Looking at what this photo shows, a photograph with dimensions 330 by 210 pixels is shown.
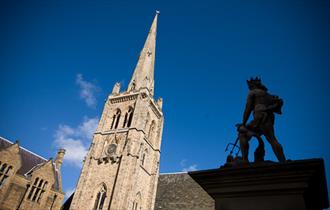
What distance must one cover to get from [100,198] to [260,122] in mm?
23928

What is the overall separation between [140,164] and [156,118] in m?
8.56

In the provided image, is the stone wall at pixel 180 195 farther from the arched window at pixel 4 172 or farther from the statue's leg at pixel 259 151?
the statue's leg at pixel 259 151

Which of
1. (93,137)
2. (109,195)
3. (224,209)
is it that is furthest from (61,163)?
(224,209)

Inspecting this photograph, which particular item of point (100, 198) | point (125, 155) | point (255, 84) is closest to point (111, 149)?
point (125, 155)

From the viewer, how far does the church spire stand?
34469 mm

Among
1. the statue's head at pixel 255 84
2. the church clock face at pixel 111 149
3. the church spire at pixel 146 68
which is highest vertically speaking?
the church spire at pixel 146 68

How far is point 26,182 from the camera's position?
2691 cm

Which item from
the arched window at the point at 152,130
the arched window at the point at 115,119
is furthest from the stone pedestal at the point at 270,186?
the arched window at the point at 152,130

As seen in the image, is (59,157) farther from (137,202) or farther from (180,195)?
(180,195)

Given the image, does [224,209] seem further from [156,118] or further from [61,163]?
[61,163]

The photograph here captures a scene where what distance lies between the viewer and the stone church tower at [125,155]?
24.5 metres

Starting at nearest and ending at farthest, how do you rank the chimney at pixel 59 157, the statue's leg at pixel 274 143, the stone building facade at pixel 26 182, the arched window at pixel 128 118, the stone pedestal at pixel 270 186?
the stone pedestal at pixel 270 186 < the statue's leg at pixel 274 143 < the stone building facade at pixel 26 182 < the arched window at pixel 128 118 < the chimney at pixel 59 157

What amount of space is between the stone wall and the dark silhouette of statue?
2070 centimetres

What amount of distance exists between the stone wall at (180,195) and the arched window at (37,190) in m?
13.4
